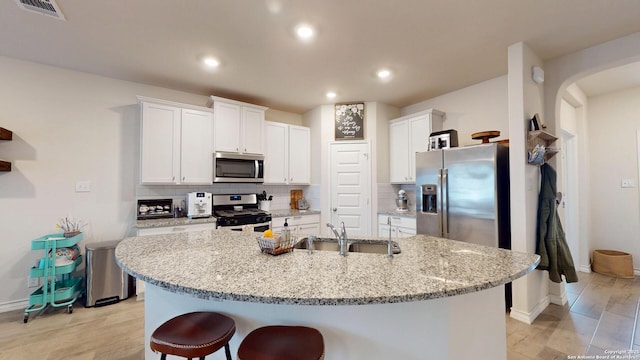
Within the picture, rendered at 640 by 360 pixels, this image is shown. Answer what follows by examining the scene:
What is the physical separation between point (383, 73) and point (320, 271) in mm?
2692

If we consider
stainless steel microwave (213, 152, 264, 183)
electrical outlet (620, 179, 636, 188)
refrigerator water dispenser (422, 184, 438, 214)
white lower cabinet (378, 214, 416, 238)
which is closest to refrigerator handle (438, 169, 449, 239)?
refrigerator water dispenser (422, 184, 438, 214)

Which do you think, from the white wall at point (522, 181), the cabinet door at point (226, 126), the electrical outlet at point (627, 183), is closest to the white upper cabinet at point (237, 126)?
the cabinet door at point (226, 126)

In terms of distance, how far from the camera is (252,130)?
3848mm

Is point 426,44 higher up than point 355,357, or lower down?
higher up

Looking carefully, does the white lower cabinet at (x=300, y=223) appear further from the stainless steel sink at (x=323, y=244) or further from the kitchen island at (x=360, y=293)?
the kitchen island at (x=360, y=293)

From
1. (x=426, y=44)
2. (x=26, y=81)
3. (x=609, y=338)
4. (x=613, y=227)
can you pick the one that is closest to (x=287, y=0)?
(x=426, y=44)

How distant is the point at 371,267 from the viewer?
1.25m

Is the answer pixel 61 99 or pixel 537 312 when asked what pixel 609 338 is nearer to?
pixel 537 312

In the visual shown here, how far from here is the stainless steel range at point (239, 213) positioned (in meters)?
3.47

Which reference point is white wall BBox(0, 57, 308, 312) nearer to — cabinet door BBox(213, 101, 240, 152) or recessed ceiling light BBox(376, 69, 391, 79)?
cabinet door BBox(213, 101, 240, 152)

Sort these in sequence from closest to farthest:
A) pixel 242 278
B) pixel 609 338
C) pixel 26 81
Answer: pixel 242 278 < pixel 609 338 < pixel 26 81

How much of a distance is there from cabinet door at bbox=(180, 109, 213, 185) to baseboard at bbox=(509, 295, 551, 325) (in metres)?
3.75

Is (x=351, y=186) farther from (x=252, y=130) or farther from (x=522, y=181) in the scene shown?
(x=522, y=181)

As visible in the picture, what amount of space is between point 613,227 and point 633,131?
137 cm
